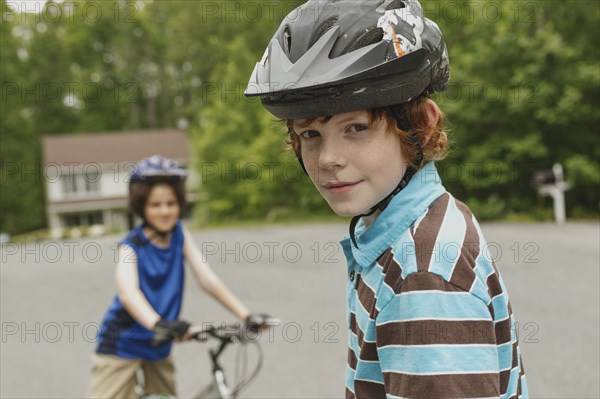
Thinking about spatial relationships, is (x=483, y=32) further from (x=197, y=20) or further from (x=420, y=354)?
(x=197, y=20)

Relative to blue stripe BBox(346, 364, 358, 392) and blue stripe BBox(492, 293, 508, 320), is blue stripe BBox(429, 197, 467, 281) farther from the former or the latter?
blue stripe BBox(346, 364, 358, 392)

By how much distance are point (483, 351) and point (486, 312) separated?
73 millimetres

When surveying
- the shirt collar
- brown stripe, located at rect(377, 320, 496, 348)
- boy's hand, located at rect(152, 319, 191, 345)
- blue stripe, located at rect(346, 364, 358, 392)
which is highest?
the shirt collar

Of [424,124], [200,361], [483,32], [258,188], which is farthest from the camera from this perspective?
[258,188]

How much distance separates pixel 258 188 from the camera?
77.8 feet

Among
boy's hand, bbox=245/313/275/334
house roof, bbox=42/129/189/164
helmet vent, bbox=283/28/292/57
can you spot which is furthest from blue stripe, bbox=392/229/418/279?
house roof, bbox=42/129/189/164

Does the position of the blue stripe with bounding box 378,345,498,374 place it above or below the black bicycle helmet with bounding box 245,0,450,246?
below

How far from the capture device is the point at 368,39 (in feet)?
4.85

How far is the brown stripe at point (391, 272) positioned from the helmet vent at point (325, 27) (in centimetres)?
60

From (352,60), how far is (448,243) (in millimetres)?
528

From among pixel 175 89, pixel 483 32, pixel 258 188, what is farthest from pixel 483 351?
pixel 175 89

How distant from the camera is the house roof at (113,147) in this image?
41188 mm

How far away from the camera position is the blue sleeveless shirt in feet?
10.8

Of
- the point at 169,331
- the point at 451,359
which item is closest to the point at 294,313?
the point at 169,331
